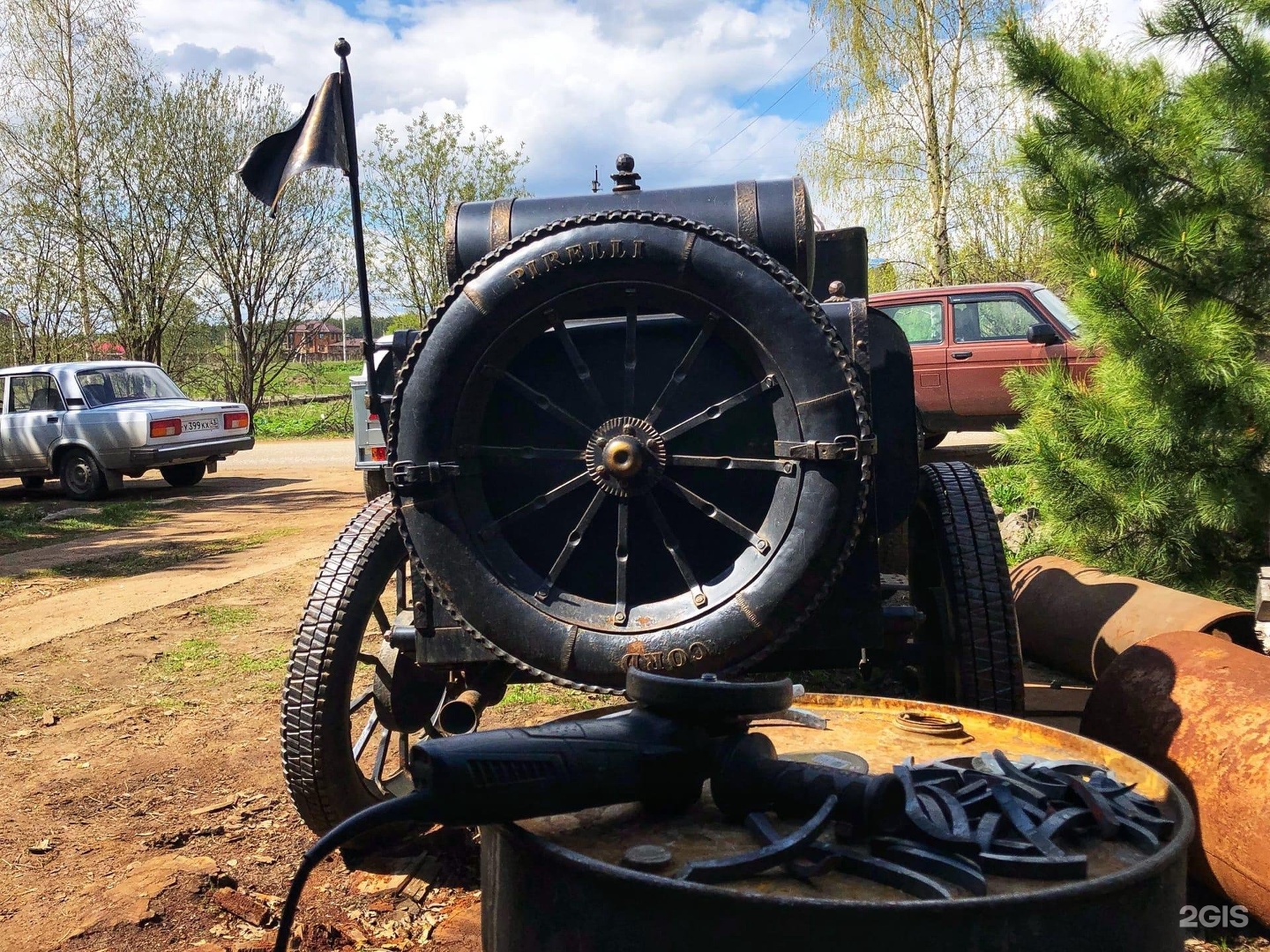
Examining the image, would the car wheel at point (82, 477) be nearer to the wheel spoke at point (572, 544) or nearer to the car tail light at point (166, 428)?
the car tail light at point (166, 428)

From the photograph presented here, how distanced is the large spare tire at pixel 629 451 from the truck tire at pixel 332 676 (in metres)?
0.50

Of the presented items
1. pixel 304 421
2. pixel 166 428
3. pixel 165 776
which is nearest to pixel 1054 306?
pixel 165 776

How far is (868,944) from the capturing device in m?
1.29

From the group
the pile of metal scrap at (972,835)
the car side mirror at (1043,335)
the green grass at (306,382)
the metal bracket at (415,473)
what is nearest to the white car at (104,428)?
the car side mirror at (1043,335)

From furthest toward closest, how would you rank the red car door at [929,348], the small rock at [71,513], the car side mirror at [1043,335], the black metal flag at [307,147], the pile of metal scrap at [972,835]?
the small rock at [71,513]
the red car door at [929,348]
the car side mirror at [1043,335]
the black metal flag at [307,147]
the pile of metal scrap at [972,835]

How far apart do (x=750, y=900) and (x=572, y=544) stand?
141 centimetres

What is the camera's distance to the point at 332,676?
304cm

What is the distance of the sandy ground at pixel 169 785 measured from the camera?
2.91m

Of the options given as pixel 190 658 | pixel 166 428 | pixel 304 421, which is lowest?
pixel 190 658

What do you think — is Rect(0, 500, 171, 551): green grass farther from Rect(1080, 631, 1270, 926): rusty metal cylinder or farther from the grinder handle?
the grinder handle

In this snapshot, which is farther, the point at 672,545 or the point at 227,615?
the point at 227,615

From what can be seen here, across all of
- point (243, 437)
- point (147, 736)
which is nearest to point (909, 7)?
point (243, 437)

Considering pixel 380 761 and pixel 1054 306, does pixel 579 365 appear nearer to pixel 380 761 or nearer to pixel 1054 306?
pixel 380 761

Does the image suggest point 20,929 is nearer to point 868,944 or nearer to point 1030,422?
point 868,944
